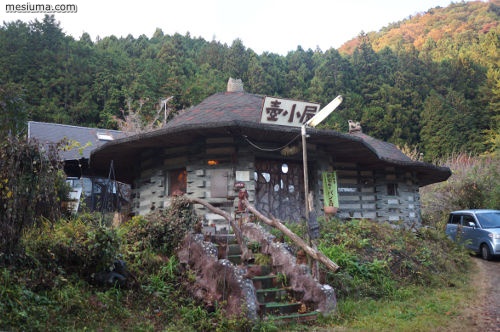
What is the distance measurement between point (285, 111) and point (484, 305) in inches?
234

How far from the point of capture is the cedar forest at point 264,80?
32.9 m

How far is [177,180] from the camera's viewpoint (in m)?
13.7

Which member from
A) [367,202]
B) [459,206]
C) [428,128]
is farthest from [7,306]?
[428,128]

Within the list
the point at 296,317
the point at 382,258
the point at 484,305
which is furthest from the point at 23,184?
the point at 484,305

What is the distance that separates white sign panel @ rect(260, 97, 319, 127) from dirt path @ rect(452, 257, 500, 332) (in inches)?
218

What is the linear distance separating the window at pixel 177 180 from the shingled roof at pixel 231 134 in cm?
86

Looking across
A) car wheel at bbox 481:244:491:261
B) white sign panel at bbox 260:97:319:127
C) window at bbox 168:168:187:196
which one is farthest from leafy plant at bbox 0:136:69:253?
car wheel at bbox 481:244:491:261

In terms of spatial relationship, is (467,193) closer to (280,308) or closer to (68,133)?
(280,308)

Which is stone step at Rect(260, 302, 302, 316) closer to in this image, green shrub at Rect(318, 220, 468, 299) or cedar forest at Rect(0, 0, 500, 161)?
green shrub at Rect(318, 220, 468, 299)

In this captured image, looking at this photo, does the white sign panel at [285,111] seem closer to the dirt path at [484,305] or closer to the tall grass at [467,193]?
the dirt path at [484,305]

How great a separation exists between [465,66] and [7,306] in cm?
4375

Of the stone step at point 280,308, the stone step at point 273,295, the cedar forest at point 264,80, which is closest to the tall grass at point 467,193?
the cedar forest at point 264,80

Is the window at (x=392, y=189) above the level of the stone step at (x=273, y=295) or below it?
above

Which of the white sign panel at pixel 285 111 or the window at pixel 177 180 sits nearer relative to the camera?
the white sign panel at pixel 285 111
